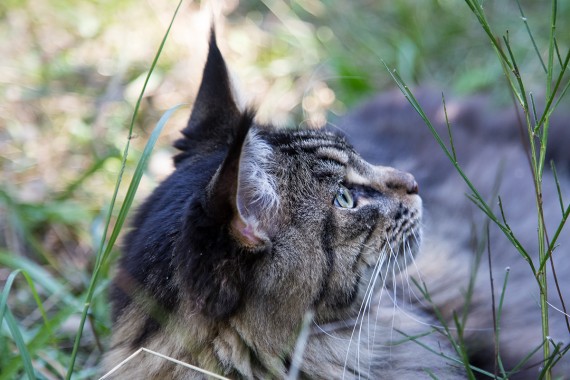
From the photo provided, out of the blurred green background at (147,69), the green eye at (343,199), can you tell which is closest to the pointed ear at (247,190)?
the green eye at (343,199)

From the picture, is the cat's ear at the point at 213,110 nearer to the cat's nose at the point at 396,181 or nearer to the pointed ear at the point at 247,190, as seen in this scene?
the pointed ear at the point at 247,190

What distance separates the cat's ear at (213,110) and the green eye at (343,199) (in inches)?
13.7

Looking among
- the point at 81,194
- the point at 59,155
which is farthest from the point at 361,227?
the point at 59,155


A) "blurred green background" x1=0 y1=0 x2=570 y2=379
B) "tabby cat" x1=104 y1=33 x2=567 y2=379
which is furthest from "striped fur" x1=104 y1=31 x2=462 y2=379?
"blurred green background" x1=0 y1=0 x2=570 y2=379

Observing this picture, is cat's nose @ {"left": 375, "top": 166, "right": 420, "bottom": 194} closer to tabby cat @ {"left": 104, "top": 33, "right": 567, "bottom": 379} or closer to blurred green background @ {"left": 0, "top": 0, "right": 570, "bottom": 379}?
tabby cat @ {"left": 104, "top": 33, "right": 567, "bottom": 379}

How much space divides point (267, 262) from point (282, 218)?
0.11 metres

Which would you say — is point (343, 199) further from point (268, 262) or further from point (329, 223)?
point (268, 262)

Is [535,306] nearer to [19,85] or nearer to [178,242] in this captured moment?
[178,242]

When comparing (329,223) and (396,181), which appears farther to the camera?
(396,181)

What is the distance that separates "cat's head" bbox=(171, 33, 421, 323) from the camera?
4.34 ft

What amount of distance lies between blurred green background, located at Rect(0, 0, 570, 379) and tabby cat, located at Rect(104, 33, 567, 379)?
0.96m

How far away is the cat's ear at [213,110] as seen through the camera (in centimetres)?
175

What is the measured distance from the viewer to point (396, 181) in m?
1.71

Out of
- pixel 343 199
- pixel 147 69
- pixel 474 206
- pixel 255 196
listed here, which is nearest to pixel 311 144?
pixel 343 199
